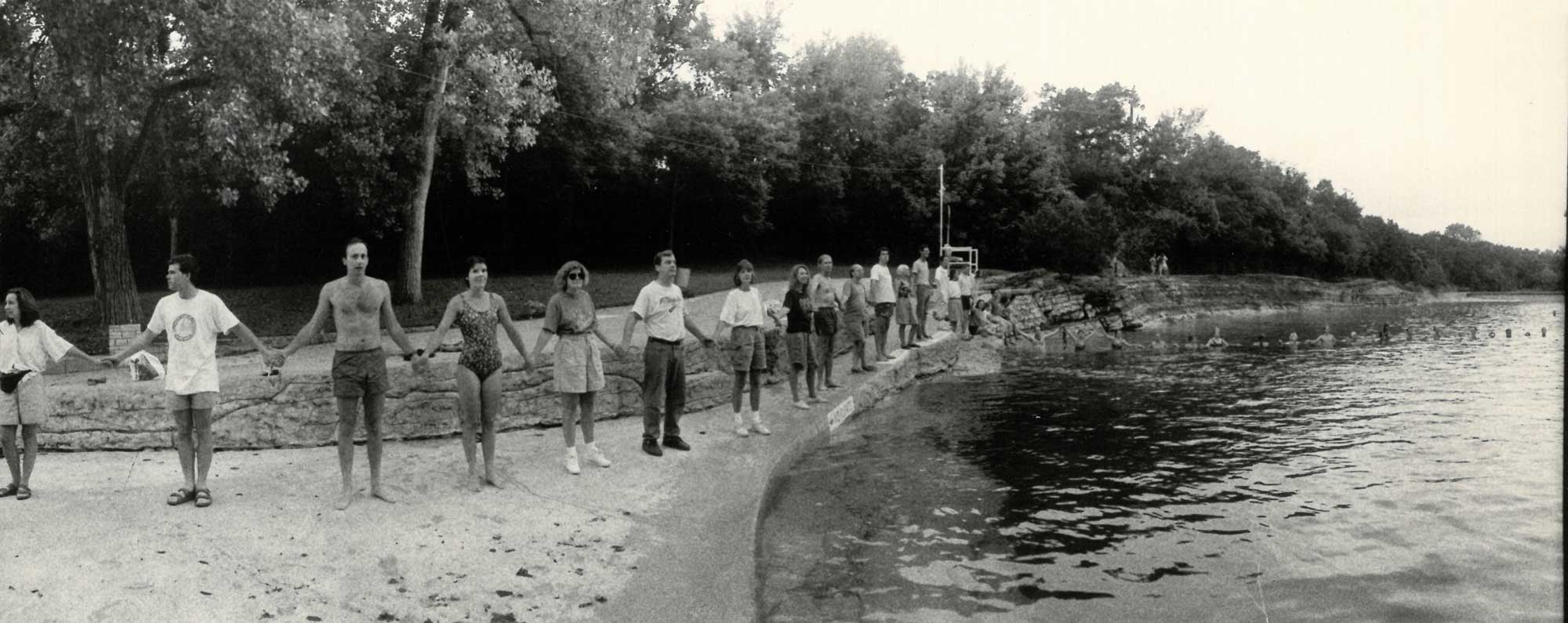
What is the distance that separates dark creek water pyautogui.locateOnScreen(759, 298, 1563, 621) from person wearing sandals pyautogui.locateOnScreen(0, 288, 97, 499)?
5611mm

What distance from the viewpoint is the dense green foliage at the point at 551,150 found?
15.4 metres

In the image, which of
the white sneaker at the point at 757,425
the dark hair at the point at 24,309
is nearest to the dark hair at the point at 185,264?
the dark hair at the point at 24,309

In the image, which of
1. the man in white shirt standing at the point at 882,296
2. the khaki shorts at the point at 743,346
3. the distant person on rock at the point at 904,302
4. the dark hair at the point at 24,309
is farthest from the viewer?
the distant person on rock at the point at 904,302

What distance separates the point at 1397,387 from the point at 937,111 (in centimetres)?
3239

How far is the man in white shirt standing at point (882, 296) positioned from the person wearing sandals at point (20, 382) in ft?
34.1

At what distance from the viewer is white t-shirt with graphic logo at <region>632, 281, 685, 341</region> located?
8.91 metres

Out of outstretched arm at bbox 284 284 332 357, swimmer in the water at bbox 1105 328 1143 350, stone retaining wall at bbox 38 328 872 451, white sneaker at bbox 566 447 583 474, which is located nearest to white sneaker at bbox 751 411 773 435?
stone retaining wall at bbox 38 328 872 451

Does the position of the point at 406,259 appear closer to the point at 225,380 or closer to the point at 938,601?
the point at 225,380

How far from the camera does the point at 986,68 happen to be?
51.1m

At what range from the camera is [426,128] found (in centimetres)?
2091

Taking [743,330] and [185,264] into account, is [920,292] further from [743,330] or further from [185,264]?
[185,264]

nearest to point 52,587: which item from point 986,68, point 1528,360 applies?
point 1528,360

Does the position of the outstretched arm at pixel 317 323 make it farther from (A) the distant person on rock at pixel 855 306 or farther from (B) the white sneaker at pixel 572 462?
(A) the distant person on rock at pixel 855 306

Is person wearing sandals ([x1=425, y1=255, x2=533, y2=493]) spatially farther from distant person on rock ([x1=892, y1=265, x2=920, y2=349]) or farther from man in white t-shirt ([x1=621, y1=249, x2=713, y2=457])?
distant person on rock ([x1=892, y1=265, x2=920, y2=349])
